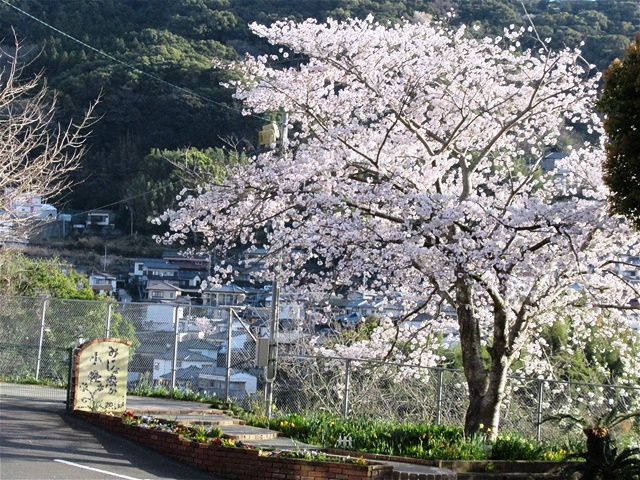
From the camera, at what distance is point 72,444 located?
36.7 feet

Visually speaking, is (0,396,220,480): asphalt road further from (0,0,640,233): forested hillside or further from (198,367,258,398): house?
(0,0,640,233): forested hillside

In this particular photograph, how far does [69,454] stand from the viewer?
10617 mm

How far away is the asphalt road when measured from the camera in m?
9.74

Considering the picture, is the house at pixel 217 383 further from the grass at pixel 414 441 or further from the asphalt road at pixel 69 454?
the asphalt road at pixel 69 454

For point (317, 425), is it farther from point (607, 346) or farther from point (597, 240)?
point (607, 346)

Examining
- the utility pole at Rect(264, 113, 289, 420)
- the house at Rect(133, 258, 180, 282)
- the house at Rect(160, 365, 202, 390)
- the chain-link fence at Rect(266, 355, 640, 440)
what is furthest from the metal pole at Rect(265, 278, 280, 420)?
the house at Rect(133, 258, 180, 282)

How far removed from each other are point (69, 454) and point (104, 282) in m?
36.7

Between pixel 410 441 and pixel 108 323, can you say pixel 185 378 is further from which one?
pixel 410 441

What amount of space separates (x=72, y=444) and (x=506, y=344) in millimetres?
6935

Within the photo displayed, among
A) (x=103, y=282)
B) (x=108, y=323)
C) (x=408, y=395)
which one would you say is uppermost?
(x=103, y=282)

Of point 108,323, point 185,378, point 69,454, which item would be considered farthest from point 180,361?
point 69,454

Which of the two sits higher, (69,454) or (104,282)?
(104,282)

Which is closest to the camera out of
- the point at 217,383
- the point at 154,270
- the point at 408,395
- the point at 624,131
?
the point at 624,131

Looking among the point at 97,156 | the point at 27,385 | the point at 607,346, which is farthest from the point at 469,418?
the point at 97,156
